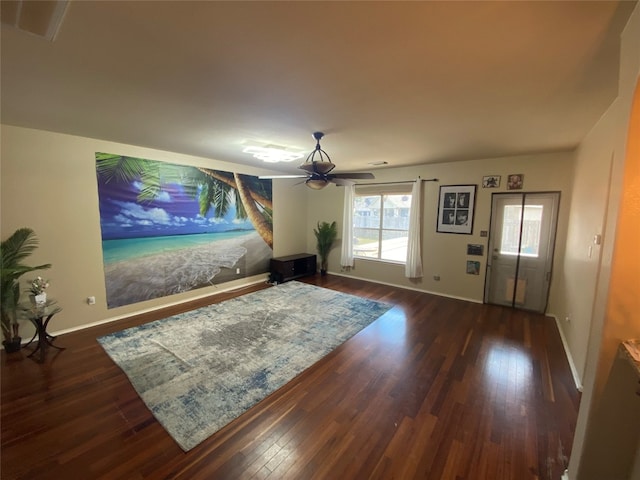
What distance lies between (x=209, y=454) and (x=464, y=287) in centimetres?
465

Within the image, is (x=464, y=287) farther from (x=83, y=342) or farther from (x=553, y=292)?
(x=83, y=342)

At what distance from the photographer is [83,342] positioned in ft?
10.1

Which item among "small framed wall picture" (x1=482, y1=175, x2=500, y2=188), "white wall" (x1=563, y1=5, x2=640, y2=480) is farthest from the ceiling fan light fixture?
"small framed wall picture" (x1=482, y1=175, x2=500, y2=188)

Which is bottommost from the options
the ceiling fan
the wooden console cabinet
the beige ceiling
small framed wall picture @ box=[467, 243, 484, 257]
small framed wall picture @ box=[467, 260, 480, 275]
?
the wooden console cabinet

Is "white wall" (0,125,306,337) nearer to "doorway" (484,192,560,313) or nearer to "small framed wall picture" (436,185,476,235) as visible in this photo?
"small framed wall picture" (436,185,476,235)

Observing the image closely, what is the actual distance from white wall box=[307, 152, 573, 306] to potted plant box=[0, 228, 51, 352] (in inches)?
215

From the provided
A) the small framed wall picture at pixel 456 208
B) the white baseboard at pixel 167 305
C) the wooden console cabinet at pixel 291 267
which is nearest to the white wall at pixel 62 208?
the white baseboard at pixel 167 305

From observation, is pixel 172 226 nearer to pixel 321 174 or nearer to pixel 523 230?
pixel 321 174

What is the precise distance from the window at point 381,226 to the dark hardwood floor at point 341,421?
2788 mm

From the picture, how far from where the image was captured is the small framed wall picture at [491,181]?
4323 millimetres

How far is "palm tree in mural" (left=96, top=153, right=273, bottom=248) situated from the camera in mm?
3677

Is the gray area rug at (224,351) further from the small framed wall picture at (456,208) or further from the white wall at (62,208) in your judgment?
the small framed wall picture at (456,208)

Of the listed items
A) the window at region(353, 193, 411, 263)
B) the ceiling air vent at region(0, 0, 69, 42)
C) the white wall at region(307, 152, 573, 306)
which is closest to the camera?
the ceiling air vent at region(0, 0, 69, 42)

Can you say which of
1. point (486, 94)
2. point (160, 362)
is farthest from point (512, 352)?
point (160, 362)
